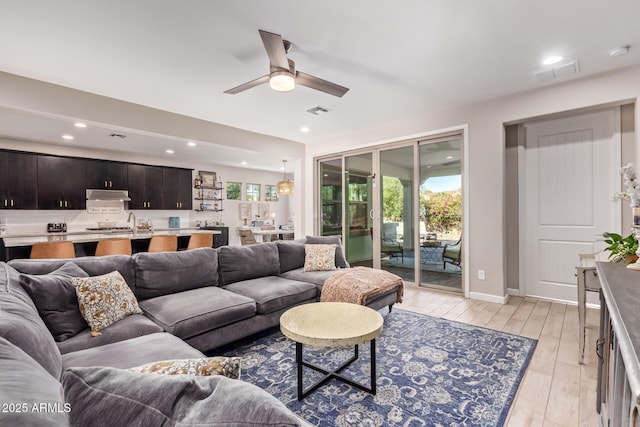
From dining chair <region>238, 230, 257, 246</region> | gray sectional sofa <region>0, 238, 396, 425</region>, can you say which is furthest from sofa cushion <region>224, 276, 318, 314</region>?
dining chair <region>238, 230, 257, 246</region>

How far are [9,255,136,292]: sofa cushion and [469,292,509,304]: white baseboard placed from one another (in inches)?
155

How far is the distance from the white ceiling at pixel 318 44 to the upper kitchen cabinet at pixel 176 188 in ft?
13.6

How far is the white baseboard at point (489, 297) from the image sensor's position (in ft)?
12.6

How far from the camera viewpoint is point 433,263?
15.5 ft

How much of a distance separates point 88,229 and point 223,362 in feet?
24.8

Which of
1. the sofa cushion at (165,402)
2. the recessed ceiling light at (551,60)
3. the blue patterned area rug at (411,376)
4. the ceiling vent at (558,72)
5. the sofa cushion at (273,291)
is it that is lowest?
the blue patterned area rug at (411,376)

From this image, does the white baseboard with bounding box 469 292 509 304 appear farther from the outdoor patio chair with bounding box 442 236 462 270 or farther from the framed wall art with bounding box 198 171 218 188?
the framed wall art with bounding box 198 171 218 188

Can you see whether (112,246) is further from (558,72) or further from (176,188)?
(558,72)

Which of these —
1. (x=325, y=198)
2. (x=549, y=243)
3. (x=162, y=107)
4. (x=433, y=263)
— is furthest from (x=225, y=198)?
(x=549, y=243)

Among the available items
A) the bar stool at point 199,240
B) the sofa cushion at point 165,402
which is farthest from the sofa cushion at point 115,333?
the bar stool at point 199,240

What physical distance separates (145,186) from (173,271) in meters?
5.49

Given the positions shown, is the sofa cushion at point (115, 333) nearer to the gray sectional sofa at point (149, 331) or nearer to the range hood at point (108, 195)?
the gray sectional sofa at point (149, 331)

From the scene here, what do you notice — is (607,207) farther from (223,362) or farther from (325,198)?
(223,362)

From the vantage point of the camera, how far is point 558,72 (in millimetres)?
3164
